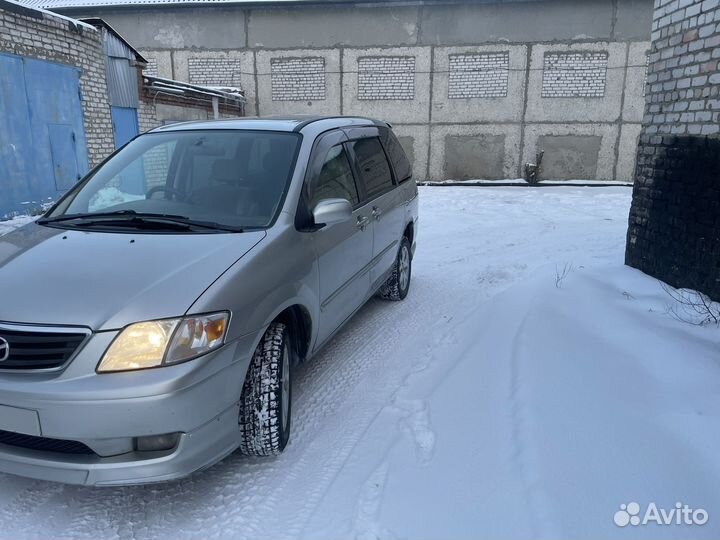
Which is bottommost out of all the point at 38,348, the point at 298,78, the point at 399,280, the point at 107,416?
the point at 399,280

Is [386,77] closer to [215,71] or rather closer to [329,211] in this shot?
[215,71]

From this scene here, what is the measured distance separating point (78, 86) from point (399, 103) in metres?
10.4

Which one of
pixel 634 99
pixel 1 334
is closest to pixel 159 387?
pixel 1 334

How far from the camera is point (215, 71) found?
60.2ft

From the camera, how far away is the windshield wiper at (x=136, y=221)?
2.84m

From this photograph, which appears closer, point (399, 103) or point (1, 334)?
point (1, 334)

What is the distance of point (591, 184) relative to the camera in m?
17.5

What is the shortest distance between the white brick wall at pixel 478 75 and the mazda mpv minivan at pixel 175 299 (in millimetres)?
15242

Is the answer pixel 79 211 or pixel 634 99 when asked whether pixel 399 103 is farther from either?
pixel 79 211

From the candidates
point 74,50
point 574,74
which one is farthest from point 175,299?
point 574,74

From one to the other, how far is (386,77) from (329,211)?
16273 mm

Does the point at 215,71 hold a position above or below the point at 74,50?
above

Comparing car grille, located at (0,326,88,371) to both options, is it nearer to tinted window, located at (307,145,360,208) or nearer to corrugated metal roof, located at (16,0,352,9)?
tinted window, located at (307,145,360,208)

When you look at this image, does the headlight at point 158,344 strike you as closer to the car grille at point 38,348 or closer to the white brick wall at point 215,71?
the car grille at point 38,348
